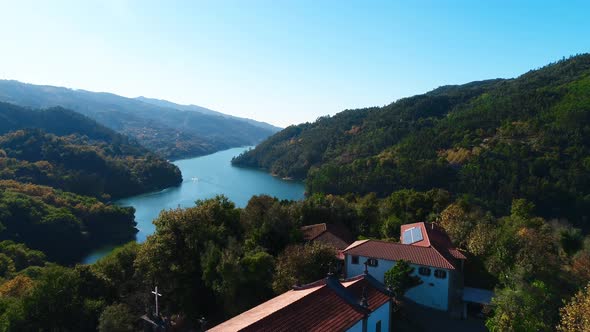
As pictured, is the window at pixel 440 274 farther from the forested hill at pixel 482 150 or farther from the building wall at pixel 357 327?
the forested hill at pixel 482 150

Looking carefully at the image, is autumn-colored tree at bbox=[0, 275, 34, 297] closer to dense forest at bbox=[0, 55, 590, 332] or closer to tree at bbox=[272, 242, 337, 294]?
dense forest at bbox=[0, 55, 590, 332]

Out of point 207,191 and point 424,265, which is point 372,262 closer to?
point 424,265

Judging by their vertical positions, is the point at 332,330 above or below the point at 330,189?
above

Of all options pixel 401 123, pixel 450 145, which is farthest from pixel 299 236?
pixel 401 123

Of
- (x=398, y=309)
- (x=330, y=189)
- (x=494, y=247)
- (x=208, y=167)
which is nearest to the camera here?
(x=398, y=309)

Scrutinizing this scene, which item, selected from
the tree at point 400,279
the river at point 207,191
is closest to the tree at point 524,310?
the tree at point 400,279

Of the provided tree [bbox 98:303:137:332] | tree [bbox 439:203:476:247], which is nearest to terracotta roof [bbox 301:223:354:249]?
tree [bbox 439:203:476:247]

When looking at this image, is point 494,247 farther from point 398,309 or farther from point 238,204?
point 238,204
